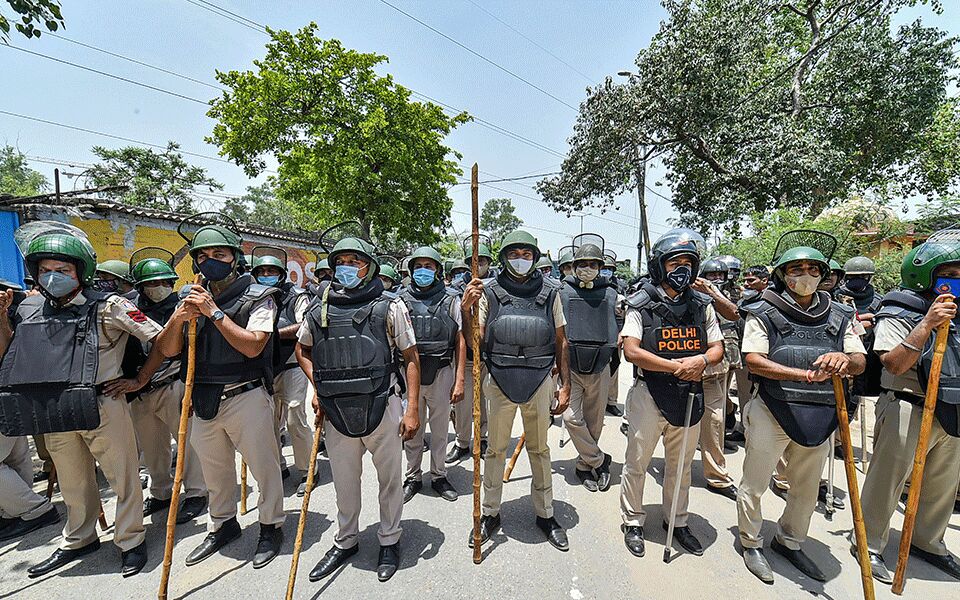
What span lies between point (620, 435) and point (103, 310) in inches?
223

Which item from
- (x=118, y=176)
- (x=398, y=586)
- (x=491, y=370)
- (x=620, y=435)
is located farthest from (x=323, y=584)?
(x=118, y=176)

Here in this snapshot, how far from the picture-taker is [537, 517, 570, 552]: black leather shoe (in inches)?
128

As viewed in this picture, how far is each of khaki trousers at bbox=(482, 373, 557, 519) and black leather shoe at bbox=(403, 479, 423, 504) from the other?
976 millimetres

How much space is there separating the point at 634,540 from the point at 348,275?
9.82 feet

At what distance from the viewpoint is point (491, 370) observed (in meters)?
3.33

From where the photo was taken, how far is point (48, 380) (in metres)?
2.78

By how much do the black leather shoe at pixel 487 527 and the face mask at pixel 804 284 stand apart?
9.56ft

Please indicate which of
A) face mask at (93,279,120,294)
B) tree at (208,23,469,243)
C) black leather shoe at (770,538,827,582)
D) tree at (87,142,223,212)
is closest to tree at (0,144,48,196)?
tree at (87,142,223,212)

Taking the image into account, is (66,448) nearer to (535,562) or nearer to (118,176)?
(535,562)

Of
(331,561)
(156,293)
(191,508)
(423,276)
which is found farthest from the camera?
(423,276)

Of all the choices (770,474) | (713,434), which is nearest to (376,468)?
(770,474)

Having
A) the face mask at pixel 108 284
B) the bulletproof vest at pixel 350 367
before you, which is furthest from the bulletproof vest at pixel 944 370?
the face mask at pixel 108 284

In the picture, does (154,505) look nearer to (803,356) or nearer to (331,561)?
(331,561)

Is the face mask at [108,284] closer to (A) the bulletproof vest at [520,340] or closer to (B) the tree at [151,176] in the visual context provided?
(A) the bulletproof vest at [520,340]
